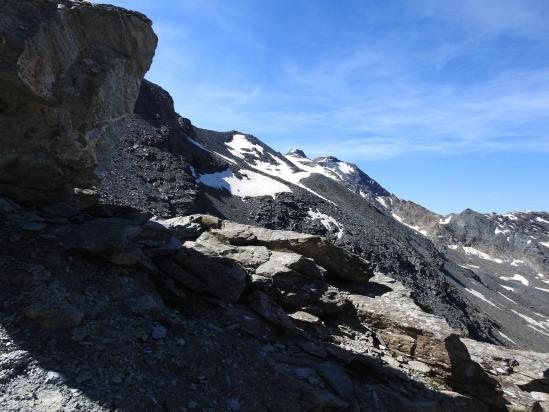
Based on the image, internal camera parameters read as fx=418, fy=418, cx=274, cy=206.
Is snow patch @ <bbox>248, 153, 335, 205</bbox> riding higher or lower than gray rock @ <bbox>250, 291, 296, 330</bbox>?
higher

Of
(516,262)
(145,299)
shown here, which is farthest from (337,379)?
(516,262)

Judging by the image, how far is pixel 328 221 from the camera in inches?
3081

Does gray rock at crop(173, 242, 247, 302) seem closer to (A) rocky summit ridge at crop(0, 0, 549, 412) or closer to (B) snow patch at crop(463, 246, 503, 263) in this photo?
(A) rocky summit ridge at crop(0, 0, 549, 412)

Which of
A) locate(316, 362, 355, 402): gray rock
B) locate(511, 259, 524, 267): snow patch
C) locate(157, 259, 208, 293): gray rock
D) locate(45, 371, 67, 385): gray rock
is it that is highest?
locate(511, 259, 524, 267): snow patch

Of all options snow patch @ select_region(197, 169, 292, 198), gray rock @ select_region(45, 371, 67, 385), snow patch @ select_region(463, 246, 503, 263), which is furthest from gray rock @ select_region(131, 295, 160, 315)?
snow patch @ select_region(463, 246, 503, 263)

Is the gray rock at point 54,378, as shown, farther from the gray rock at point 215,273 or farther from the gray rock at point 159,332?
the gray rock at point 215,273

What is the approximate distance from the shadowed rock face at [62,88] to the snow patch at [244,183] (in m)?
65.7

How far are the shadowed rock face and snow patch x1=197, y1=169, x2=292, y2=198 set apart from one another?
65.7 m

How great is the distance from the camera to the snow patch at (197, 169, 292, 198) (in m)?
81.4

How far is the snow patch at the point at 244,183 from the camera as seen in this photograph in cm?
8138

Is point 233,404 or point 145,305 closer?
point 233,404

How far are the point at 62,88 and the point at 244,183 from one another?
3063 inches

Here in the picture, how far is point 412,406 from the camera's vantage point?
10641 mm

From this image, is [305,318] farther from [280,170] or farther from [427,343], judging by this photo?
[280,170]
